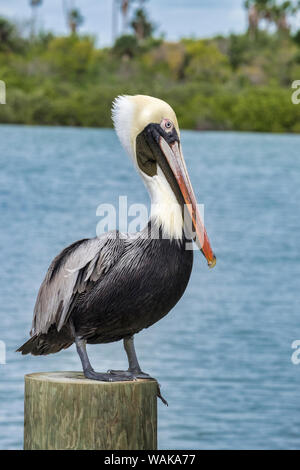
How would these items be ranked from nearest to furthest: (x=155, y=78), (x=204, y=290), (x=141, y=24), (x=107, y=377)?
(x=107, y=377)
(x=204, y=290)
(x=155, y=78)
(x=141, y=24)

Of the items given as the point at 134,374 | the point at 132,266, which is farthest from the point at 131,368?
the point at 132,266

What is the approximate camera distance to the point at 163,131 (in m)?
3.67

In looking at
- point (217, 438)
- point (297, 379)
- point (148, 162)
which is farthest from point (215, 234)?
point (148, 162)

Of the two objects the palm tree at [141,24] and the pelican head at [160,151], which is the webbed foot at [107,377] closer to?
the pelican head at [160,151]

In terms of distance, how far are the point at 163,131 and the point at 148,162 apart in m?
0.14

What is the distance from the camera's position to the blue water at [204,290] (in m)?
8.98

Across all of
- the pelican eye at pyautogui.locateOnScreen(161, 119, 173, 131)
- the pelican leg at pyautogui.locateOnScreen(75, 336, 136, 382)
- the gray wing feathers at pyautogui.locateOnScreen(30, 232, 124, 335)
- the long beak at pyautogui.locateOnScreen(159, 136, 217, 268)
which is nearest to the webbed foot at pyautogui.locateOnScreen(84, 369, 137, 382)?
the pelican leg at pyautogui.locateOnScreen(75, 336, 136, 382)

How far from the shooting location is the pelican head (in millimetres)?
3643

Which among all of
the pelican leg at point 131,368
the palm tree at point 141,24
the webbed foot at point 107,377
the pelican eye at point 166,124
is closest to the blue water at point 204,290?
the pelican leg at point 131,368

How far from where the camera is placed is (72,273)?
358cm

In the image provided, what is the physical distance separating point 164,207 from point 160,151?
0.20 metres

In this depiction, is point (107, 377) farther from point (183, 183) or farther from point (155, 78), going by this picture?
point (155, 78)

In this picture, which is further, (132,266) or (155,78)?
(155,78)

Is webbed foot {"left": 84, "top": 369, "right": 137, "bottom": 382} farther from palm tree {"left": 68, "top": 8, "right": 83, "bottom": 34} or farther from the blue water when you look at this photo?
palm tree {"left": 68, "top": 8, "right": 83, "bottom": 34}
